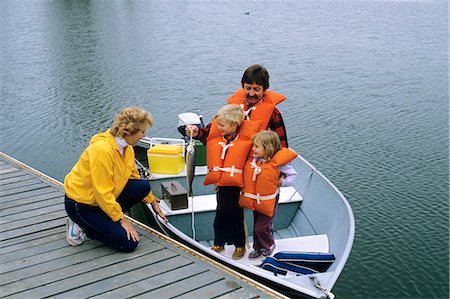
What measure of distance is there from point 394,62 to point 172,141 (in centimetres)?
1335

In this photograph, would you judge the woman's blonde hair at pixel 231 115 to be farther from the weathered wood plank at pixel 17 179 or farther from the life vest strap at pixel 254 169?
the weathered wood plank at pixel 17 179

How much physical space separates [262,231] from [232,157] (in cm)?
83

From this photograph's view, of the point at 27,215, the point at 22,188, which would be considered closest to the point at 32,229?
the point at 27,215

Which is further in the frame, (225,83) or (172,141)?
(225,83)

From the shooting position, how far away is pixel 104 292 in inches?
151

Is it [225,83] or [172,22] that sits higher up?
[172,22]

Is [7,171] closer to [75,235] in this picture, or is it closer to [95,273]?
[75,235]

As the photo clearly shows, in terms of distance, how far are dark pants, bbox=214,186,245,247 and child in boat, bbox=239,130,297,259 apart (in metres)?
0.09

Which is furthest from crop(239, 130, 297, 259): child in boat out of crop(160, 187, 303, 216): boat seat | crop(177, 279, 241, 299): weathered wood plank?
crop(160, 187, 303, 216): boat seat

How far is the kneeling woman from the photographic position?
413 cm

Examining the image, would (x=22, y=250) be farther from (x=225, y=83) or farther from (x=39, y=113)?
(x=225, y=83)

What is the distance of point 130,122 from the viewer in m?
4.20

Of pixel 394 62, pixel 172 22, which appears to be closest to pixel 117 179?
pixel 394 62

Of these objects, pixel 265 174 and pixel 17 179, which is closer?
pixel 265 174
